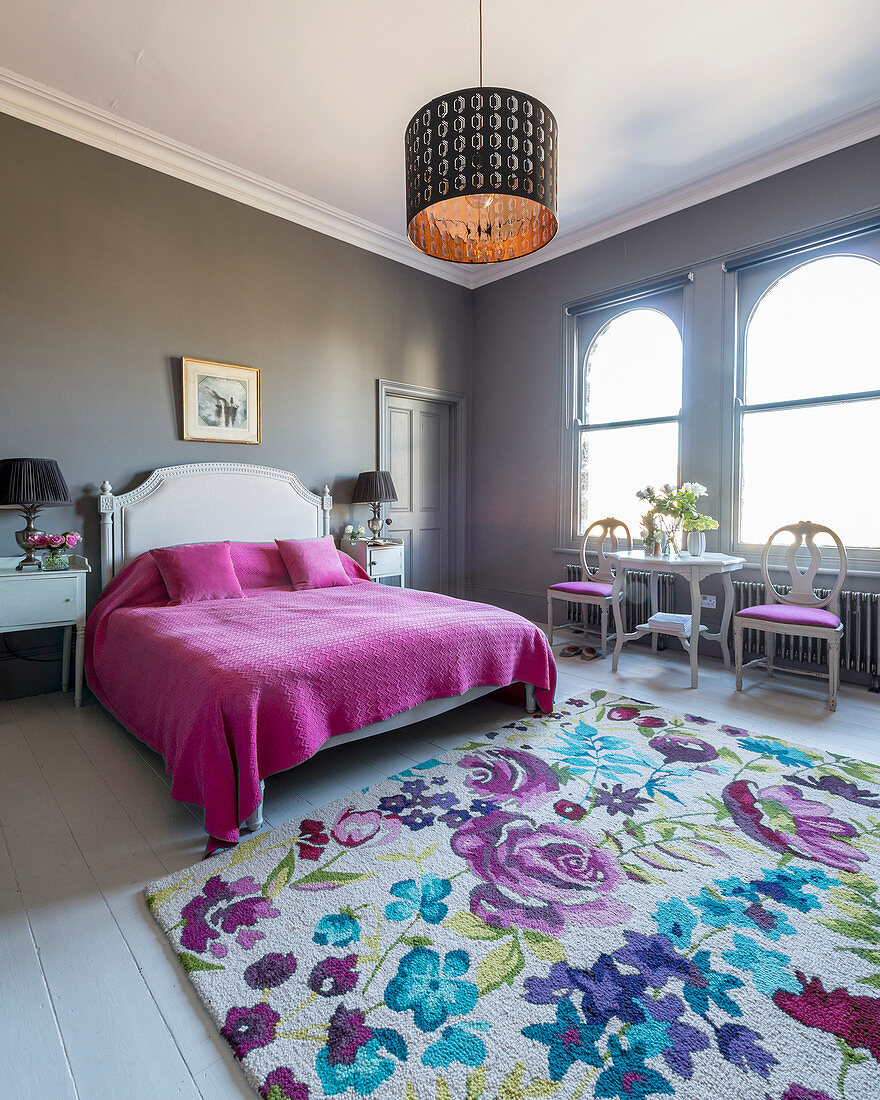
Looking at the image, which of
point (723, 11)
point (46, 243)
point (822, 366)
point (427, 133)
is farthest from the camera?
point (822, 366)

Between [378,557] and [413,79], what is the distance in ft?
10.00

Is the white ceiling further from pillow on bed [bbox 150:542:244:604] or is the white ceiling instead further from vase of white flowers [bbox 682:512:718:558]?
pillow on bed [bbox 150:542:244:604]

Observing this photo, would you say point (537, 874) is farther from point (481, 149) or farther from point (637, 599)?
point (637, 599)

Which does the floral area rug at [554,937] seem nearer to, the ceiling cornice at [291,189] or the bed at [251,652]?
the bed at [251,652]

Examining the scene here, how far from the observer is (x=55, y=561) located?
3.28 m

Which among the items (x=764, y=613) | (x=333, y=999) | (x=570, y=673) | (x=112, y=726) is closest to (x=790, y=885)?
(x=333, y=999)

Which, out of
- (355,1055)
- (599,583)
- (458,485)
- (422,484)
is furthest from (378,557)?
(355,1055)

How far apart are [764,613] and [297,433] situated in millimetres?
3425

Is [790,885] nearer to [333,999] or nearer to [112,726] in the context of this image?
[333,999]

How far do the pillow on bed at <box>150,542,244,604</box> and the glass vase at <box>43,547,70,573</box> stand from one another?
46 cm

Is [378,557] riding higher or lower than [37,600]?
higher

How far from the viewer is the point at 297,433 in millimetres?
4629

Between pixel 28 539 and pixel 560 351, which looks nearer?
pixel 28 539

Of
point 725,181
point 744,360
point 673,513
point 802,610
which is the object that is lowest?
point 802,610
